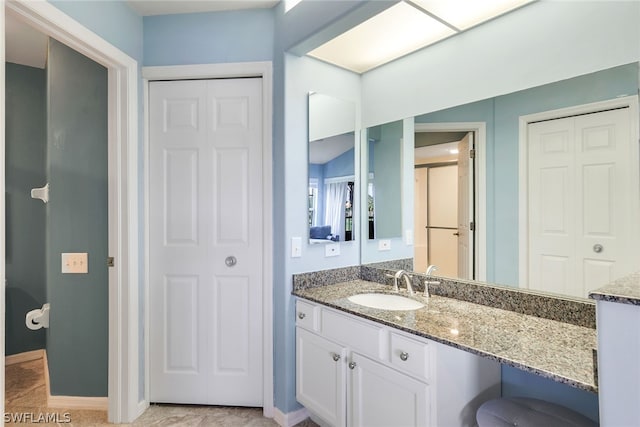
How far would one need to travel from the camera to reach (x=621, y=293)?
86cm

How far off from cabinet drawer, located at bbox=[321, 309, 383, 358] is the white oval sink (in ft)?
0.54

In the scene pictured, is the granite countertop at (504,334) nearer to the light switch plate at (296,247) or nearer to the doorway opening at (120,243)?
the light switch plate at (296,247)

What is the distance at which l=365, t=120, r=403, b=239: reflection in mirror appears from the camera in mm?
2197

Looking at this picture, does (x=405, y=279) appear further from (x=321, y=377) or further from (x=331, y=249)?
(x=321, y=377)

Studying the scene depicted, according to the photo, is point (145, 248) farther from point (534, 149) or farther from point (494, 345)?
point (534, 149)

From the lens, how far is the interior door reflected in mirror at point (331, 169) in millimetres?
2135

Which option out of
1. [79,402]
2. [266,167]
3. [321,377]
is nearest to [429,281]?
[321,377]

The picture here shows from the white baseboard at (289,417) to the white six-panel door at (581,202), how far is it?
1.49 meters

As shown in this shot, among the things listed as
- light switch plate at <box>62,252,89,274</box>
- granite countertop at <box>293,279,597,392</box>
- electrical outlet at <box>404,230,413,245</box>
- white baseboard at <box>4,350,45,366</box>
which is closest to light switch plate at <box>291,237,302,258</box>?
granite countertop at <box>293,279,597,392</box>

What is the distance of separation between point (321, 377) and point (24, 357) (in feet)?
9.49

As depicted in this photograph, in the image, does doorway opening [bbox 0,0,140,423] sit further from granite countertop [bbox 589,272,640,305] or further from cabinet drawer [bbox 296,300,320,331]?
granite countertop [bbox 589,272,640,305]

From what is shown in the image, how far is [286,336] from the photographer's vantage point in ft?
6.66

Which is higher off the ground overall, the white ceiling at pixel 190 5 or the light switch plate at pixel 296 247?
the white ceiling at pixel 190 5

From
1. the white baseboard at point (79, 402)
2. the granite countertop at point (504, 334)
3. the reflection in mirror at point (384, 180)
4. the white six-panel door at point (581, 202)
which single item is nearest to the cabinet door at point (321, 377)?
the granite countertop at point (504, 334)
